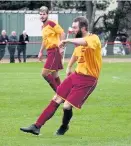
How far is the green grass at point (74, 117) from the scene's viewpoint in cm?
1052

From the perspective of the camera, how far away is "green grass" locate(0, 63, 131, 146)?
34.5 feet

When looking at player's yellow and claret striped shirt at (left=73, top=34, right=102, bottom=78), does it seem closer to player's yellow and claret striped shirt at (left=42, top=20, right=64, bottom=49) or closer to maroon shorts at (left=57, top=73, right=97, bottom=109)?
maroon shorts at (left=57, top=73, right=97, bottom=109)

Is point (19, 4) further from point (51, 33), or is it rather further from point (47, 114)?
point (47, 114)

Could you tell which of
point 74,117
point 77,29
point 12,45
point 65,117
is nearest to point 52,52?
point 74,117

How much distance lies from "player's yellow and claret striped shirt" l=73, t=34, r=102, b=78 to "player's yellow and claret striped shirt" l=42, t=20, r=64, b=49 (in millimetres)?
4890

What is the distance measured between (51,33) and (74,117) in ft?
9.82

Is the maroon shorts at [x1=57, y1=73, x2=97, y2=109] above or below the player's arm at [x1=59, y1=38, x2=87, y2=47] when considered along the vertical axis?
below

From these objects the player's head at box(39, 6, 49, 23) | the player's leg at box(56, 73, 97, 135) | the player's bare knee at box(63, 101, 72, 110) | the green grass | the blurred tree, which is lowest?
the blurred tree

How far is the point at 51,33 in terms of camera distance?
620 inches

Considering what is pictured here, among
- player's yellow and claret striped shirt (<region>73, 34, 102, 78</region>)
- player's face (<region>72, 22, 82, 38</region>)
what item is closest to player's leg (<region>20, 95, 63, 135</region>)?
player's yellow and claret striped shirt (<region>73, 34, 102, 78</region>)

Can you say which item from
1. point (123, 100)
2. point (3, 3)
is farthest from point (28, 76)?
point (3, 3)

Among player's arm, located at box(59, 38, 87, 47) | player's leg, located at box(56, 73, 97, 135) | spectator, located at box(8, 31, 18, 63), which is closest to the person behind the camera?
player's arm, located at box(59, 38, 87, 47)

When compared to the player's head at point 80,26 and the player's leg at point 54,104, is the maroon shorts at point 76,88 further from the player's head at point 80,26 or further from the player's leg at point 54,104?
the player's head at point 80,26

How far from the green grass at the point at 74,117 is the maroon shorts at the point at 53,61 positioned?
87cm
